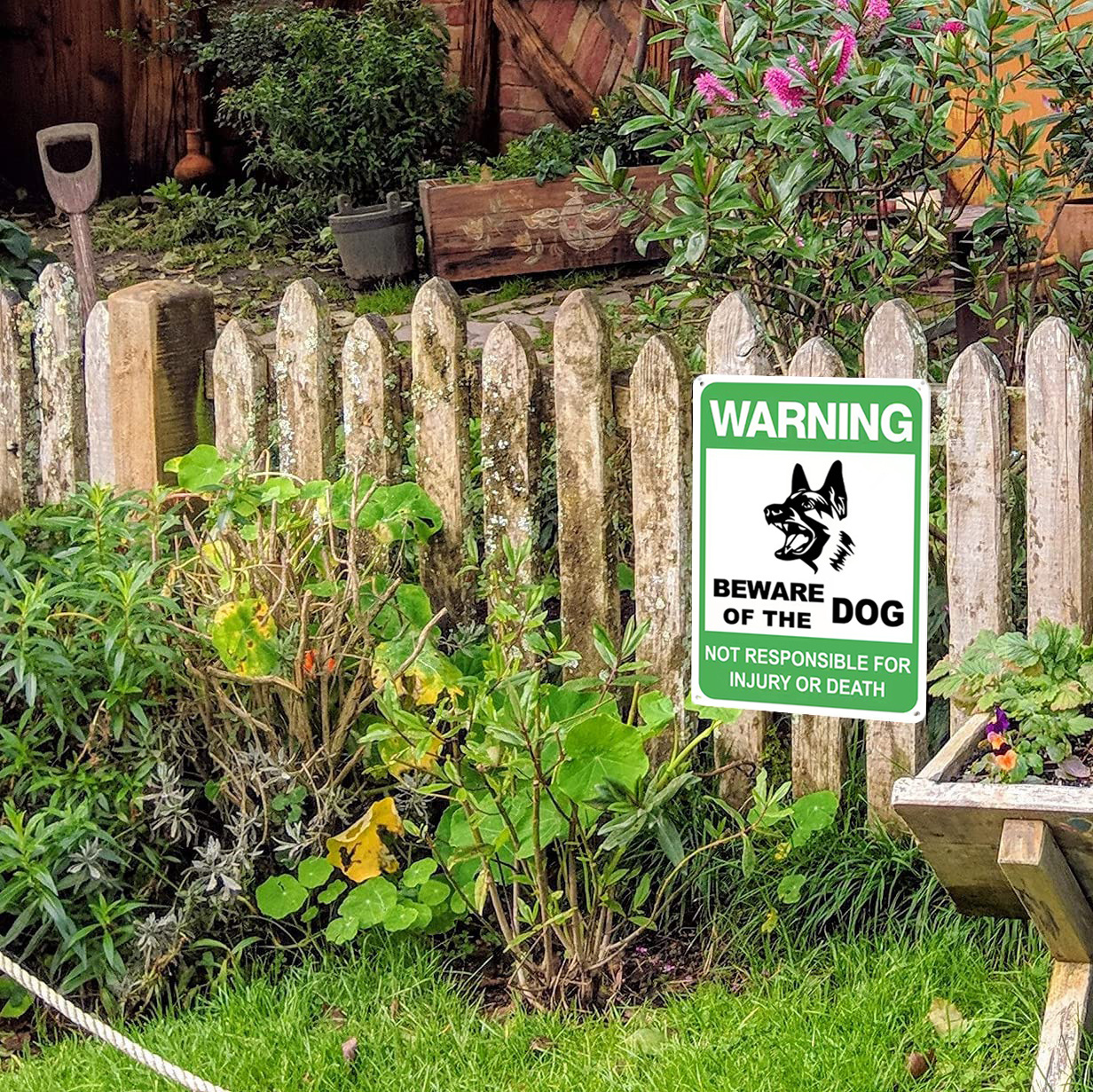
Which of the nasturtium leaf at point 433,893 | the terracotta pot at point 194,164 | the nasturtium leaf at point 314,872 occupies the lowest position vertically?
the nasturtium leaf at point 433,893

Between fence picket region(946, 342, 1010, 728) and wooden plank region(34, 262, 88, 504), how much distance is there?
2.16 meters

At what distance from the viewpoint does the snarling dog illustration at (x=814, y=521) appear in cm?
244

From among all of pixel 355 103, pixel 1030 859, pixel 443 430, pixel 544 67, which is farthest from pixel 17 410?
pixel 544 67

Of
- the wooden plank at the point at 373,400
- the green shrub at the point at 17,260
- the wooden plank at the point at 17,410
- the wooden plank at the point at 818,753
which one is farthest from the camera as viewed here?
the green shrub at the point at 17,260

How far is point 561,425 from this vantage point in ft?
11.5

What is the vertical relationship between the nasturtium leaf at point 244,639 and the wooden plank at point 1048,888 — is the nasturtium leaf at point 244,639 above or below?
above

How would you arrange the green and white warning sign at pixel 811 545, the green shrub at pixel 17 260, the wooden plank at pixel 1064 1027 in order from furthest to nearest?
the green shrub at pixel 17 260 < the wooden plank at pixel 1064 1027 < the green and white warning sign at pixel 811 545

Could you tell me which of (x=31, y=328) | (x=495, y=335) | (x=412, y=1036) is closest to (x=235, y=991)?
(x=412, y=1036)

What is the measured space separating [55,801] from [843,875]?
156 centimetres

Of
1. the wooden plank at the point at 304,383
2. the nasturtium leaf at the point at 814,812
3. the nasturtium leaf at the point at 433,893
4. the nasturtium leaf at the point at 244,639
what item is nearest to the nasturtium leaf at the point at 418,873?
the nasturtium leaf at the point at 433,893

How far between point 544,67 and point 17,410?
25.3 feet

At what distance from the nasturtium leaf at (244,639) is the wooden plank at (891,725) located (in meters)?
1.22

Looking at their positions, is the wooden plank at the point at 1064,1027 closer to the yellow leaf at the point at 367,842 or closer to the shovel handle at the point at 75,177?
the yellow leaf at the point at 367,842

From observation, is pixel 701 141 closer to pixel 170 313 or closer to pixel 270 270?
pixel 170 313
